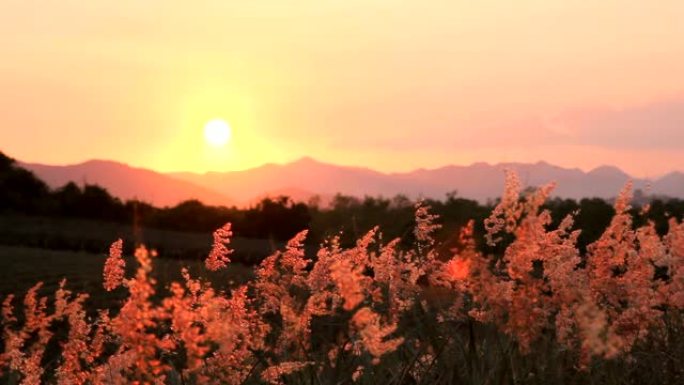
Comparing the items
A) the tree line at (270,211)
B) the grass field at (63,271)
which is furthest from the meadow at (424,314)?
the tree line at (270,211)

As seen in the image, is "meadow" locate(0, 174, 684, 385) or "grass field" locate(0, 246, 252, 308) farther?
"grass field" locate(0, 246, 252, 308)

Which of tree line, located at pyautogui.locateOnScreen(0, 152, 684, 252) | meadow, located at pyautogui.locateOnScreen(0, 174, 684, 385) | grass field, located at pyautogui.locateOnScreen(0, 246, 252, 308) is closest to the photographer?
meadow, located at pyautogui.locateOnScreen(0, 174, 684, 385)

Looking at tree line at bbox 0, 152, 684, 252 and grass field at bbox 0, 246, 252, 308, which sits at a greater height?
tree line at bbox 0, 152, 684, 252

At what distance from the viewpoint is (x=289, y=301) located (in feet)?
14.0

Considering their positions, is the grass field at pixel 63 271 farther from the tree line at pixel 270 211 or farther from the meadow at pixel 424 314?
the meadow at pixel 424 314

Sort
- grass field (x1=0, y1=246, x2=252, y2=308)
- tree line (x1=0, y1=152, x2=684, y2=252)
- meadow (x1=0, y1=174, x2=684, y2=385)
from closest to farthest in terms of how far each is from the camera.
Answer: meadow (x1=0, y1=174, x2=684, y2=385) < grass field (x1=0, y1=246, x2=252, y2=308) < tree line (x1=0, y1=152, x2=684, y2=252)

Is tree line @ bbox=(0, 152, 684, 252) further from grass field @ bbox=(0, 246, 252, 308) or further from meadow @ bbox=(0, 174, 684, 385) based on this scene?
meadow @ bbox=(0, 174, 684, 385)

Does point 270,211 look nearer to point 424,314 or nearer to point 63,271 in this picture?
point 63,271

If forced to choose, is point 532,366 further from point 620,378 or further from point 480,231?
point 480,231

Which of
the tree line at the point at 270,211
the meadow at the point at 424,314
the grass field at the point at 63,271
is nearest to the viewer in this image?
the meadow at the point at 424,314

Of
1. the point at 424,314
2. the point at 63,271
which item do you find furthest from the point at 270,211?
the point at 424,314

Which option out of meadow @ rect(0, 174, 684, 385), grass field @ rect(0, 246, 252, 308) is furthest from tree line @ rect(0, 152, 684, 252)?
meadow @ rect(0, 174, 684, 385)

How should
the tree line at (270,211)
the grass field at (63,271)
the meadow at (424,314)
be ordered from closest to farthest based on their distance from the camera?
1. the meadow at (424,314)
2. the grass field at (63,271)
3. the tree line at (270,211)

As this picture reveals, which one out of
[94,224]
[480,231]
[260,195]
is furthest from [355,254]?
[94,224]
